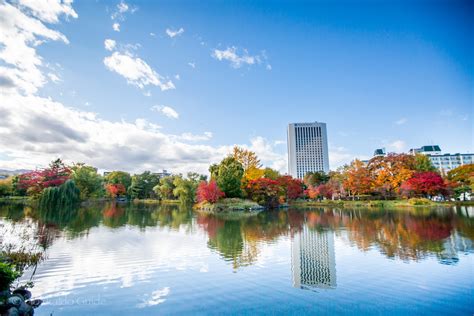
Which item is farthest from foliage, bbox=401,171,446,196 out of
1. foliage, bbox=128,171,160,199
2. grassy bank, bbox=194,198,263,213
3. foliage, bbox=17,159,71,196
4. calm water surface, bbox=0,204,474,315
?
foliage, bbox=128,171,160,199

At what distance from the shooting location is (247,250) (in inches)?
366

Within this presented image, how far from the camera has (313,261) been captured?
804cm

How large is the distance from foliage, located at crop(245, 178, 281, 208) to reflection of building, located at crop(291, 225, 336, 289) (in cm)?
2055

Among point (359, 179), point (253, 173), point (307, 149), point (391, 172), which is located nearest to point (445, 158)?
point (307, 149)

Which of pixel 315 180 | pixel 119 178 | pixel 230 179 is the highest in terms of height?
pixel 119 178

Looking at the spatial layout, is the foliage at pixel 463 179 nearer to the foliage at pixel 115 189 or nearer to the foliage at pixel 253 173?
the foliage at pixel 253 173

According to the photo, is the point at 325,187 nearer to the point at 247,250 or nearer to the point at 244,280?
the point at 247,250

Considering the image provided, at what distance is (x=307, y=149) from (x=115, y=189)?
216 feet

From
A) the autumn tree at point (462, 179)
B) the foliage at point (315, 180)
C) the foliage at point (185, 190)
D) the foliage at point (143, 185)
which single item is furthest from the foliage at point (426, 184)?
the foliage at point (143, 185)

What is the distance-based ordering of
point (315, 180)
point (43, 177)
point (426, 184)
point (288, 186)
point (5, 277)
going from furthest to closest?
1. point (315, 180)
2. point (288, 186)
3. point (426, 184)
4. point (43, 177)
5. point (5, 277)

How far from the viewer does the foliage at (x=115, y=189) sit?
47750mm

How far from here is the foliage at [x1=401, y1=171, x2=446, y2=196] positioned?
30734 millimetres

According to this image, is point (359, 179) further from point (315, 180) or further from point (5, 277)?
point (5, 277)

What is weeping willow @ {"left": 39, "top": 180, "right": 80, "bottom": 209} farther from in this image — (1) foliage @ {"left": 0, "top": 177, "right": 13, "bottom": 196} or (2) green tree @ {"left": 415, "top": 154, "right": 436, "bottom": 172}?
(2) green tree @ {"left": 415, "top": 154, "right": 436, "bottom": 172}
